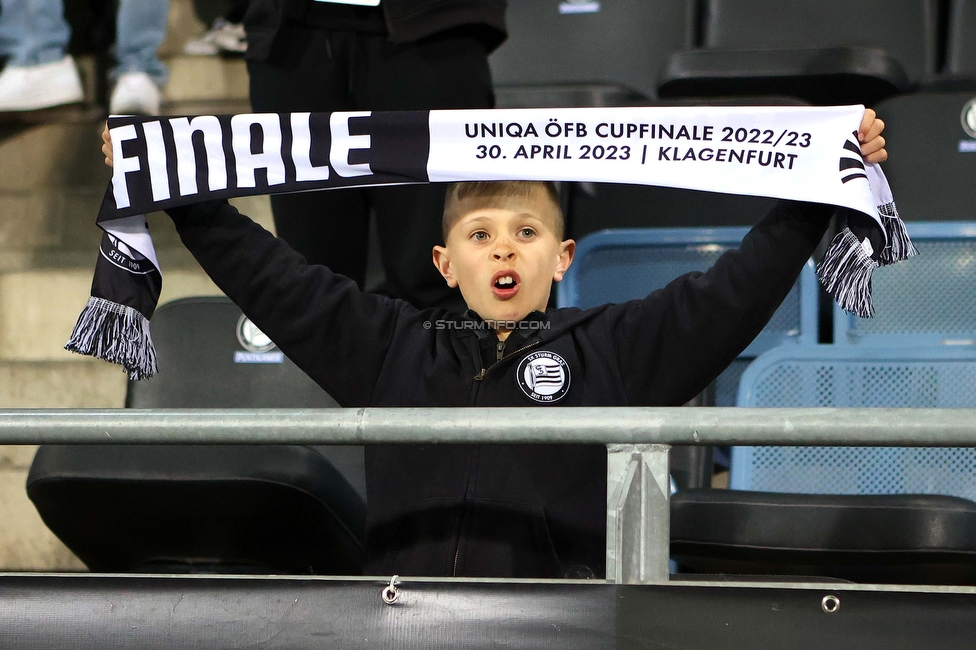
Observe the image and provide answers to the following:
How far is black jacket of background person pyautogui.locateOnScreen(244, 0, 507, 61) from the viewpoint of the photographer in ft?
5.70

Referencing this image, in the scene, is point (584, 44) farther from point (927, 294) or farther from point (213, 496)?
point (213, 496)

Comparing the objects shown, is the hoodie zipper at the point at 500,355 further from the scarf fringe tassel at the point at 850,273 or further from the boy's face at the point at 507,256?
the scarf fringe tassel at the point at 850,273

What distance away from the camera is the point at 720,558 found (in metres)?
1.40

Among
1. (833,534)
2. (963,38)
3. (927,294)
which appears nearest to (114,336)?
(833,534)

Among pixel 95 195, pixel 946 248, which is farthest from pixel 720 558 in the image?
pixel 95 195

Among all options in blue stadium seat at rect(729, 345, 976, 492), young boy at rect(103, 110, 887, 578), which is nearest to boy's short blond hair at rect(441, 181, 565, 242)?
young boy at rect(103, 110, 887, 578)

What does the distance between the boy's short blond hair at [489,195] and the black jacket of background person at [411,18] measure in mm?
498

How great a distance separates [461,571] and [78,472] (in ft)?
1.89

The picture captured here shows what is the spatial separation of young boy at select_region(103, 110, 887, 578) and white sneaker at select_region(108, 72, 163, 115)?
1286mm

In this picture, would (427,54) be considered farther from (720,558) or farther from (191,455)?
(720,558)

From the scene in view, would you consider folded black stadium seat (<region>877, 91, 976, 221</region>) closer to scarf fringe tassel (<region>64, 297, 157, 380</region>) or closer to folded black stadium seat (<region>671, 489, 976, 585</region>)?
folded black stadium seat (<region>671, 489, 976, 585</region>)

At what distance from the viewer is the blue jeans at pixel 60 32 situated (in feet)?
7.98

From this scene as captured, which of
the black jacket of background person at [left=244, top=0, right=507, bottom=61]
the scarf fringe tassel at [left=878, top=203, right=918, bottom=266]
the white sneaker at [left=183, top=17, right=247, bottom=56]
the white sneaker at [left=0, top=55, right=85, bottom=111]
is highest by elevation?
the white sneaker at [left=183, top=17, right=247, bottom=56]

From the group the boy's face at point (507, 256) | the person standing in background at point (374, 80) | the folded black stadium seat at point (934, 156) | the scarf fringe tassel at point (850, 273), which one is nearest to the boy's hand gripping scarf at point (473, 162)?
the scarf fringe tassel at point (850, 273)
